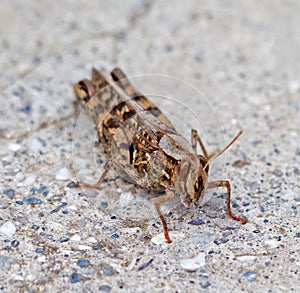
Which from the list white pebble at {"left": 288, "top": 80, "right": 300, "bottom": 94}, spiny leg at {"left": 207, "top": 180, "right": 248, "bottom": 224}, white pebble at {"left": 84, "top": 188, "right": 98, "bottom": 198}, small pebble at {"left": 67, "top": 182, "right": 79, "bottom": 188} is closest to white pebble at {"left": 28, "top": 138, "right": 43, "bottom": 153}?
small pebble at {"left": 67, "top": 182, "right": 79, "bottom": 188}

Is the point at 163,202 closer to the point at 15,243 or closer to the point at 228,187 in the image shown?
the point at 228,187

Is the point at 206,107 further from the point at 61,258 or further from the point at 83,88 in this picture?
the point at 61,258

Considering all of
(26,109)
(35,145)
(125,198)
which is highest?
(26,109)

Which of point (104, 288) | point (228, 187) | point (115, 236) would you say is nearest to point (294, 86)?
point (228, 187)

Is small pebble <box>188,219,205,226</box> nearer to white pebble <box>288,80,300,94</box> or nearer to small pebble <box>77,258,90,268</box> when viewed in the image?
small pebble <box>77,258,90,268</box>

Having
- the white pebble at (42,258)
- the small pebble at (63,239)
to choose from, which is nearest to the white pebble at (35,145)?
the small pebble at (63,239)

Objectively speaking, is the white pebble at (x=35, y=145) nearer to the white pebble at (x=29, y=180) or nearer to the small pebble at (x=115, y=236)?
the white pebble at (x=29, y=180)
